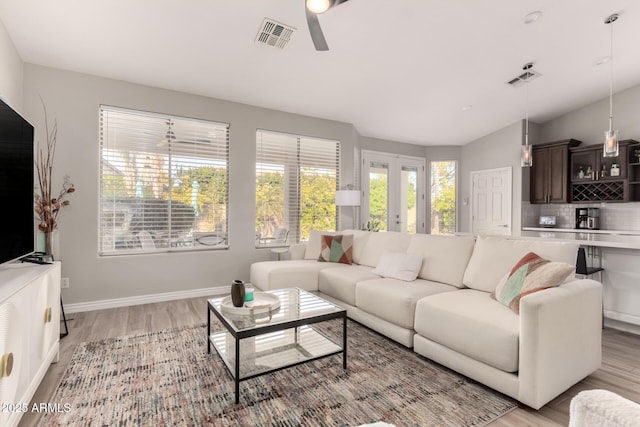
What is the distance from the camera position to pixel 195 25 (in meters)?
2.98

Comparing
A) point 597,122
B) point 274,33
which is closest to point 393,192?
point 597,122

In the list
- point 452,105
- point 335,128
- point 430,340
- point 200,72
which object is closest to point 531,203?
point 452,105

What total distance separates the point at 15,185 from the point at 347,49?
10.2 feet

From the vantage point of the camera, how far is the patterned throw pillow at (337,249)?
4.10 metres

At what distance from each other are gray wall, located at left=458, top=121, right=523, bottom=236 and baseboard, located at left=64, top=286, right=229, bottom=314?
5.33 m

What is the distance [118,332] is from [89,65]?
2.81 m

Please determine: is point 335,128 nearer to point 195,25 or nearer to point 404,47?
point 404,47

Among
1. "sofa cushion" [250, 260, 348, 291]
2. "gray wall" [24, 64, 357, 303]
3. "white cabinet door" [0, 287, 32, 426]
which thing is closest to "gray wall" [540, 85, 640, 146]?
"sofa cushion" [250, 260, 348, 291]

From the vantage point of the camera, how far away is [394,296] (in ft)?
8.80

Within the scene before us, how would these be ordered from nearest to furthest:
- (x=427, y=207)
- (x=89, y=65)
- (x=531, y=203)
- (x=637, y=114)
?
(x=89, y=65) < (x=637, y=114) < (x=531, y=203) < (x=427, y=207)

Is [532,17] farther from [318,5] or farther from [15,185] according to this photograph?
[15,185]

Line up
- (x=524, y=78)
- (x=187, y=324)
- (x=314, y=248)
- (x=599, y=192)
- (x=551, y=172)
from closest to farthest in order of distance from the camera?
(x=187, y=324) → (x=314, y=248) → (x=524, y=78) → (x=599, y=192) → (x=551, y=172)

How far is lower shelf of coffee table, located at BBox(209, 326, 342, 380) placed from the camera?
2.10 m

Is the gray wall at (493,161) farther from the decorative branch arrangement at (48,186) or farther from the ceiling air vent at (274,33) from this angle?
the decorative branch arrangement at (48,186)
